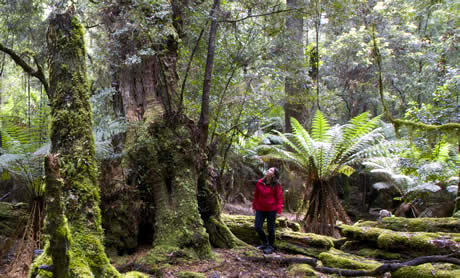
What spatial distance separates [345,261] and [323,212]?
230 cm

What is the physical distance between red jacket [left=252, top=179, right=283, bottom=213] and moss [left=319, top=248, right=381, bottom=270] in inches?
37.9

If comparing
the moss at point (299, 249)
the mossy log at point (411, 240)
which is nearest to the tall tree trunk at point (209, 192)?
the moss at point (299, 249)

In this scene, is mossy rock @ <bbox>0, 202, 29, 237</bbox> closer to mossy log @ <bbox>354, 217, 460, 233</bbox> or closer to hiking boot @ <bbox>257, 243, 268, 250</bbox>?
hiking boot @ <bbox>257, 243, 268, 250</bbox>

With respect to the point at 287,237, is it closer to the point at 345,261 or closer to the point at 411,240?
the point at 345,261

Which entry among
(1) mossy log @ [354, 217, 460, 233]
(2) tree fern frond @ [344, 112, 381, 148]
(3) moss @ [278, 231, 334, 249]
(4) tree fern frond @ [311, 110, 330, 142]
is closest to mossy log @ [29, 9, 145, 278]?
(3) moss @ [278, 231, 334, 249]

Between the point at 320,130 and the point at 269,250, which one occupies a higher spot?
the point at 320,130

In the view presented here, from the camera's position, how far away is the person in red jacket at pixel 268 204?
16.9ft

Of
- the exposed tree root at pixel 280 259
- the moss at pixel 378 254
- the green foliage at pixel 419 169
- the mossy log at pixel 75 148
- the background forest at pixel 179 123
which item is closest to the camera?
the mossy log at pixel 75 148

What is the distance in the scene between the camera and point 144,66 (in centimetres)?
530

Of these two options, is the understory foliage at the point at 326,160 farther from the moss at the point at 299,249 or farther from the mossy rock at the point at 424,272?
the mossy rock at the point at 424,272

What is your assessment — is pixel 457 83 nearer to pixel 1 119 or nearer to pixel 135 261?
pixel 135 261

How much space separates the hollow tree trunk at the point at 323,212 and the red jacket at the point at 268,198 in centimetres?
170

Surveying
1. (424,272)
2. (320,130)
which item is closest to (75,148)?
(424,272)

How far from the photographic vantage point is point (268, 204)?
16.9 ft
